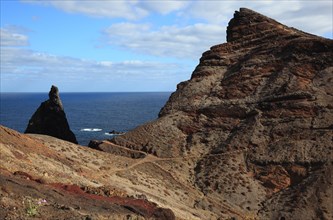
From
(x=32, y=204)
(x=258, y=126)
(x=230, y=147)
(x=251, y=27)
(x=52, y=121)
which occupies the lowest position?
(x=230, y=147)

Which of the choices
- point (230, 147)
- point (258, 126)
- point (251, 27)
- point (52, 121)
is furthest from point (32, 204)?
point (251, 27)

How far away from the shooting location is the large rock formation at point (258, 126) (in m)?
42.6

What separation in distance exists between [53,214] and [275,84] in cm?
4067

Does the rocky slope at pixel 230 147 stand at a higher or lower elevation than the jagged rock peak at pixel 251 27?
lower

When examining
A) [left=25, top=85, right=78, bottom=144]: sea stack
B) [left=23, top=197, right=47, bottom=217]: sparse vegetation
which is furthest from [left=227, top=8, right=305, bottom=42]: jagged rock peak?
[left=23, top=197, right=47, bottom=217]: sparse vegetation

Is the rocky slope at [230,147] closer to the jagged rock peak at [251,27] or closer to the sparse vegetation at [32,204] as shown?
the jagged rock peak at [251,27]

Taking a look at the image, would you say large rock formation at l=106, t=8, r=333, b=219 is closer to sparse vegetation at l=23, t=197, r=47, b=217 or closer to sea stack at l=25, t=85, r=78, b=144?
sea stack at l=25, t=85, r=78, b=144

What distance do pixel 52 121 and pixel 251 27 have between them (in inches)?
1293

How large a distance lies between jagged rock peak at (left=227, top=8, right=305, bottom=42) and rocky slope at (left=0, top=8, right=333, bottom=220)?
260 millimetres

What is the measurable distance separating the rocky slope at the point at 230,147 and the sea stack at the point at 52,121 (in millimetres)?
16557

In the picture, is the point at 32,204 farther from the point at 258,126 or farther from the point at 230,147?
the point at 258,126

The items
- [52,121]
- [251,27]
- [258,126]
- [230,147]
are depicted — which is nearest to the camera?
[230,147]

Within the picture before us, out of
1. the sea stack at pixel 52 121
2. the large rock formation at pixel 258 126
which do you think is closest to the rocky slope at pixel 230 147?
the large rock formation at pixel 258 126

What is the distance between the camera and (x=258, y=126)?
50906 mm
